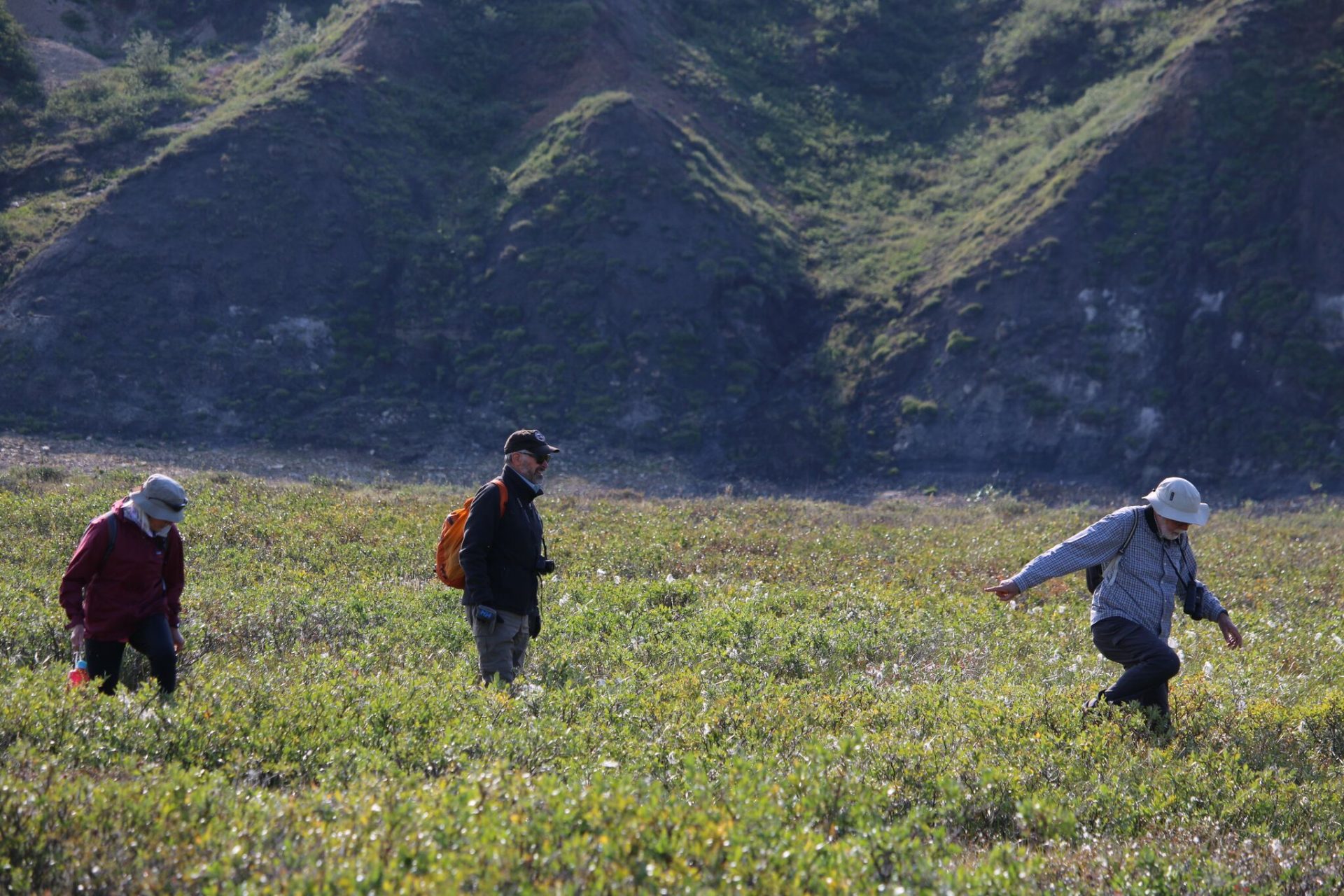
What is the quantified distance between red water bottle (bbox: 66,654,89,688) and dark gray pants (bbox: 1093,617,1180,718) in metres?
5.85

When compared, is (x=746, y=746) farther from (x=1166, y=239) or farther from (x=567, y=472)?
(x=1166, y=239)

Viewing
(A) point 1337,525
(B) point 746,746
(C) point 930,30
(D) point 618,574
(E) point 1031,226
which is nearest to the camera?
(B) point 746,746

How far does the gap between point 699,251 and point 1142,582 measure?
24843 millimetres

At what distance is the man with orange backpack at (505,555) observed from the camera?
20.8ft

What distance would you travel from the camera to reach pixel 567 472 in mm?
25031

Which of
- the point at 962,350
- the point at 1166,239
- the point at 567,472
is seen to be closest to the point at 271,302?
the point at 567,472

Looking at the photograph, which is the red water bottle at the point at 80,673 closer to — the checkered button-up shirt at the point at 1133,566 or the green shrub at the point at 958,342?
the checkered button-up shirt at the point at 1133,566

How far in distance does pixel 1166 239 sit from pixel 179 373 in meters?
25.8

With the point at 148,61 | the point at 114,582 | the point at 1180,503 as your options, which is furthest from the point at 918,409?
the point at 148,61

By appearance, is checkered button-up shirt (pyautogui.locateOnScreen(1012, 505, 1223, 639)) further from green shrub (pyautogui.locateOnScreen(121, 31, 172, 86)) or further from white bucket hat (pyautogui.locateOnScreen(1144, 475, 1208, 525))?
green shrub (pyautogui.locateOnScreen(121, 31, 172, 86))

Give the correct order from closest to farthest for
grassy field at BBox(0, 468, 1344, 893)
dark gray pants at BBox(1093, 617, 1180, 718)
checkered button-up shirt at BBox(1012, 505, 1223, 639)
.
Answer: grassy field at BBox(0, 468, 1344, 893) → dark gray pants at BBox(1093, 617, 1180, 718) → checkered button-up shirt at BBox(1012, 505, 1223, 639)

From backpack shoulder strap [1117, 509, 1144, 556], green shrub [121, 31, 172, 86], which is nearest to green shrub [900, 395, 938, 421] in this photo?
backpack shoulder strap [1117, 509, 1144, 556]

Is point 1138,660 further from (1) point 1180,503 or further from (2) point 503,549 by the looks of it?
(2) point 503,549

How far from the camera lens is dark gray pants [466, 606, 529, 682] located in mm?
6504
